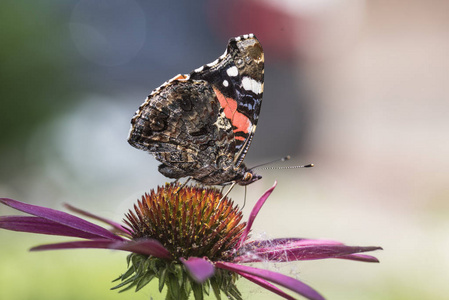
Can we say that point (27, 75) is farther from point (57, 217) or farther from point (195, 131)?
point (57, 217)

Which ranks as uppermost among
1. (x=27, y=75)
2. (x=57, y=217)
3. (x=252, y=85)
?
(x=27, y=75)

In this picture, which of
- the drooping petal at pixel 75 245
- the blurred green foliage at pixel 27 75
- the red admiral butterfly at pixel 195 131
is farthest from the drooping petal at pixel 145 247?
the blurred green foliage at pixel 27 75

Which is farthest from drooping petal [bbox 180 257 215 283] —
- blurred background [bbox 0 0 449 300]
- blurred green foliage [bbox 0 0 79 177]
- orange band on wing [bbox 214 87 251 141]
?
blurred green foliage [bbox 0 0 79 177]

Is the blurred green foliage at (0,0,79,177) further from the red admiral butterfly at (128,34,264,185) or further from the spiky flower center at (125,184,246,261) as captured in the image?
the spiky flower center at (125,184,246,261)

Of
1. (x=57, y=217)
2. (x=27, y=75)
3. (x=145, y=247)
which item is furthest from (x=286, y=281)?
(x=27, y=75)

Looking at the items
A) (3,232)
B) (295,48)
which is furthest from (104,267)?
(295,48)

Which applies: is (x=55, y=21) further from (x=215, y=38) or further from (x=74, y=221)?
(x=74, y=221)
